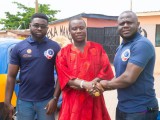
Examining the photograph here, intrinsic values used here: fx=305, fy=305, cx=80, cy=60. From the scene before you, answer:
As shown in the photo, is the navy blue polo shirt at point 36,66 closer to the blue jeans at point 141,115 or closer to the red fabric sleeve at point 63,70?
the red fabric sleeve at point 63,70

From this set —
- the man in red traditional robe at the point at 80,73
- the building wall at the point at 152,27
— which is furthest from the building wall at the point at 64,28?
the man in red traditional robe at the point at 80,73

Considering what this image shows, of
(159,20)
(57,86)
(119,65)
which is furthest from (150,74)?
(159,20)

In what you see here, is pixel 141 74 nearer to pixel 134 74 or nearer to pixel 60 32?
pixel 134 74

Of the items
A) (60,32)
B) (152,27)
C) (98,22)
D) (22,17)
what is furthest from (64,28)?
(22,17)

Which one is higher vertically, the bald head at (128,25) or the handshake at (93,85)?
the bald head at (128,25)

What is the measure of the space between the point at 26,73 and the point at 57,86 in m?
0.37

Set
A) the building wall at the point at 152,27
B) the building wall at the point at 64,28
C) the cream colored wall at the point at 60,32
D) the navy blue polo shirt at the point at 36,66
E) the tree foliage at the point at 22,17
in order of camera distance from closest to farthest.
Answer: the navy blue polo shirt at the point at 36,66 → the building wall at the point at 152,27 → the building wall at the point at 64,28 → the cream colored wall at the point at 60,32 → the tree foliage at the point at 22,17

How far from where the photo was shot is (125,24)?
287 centimetres

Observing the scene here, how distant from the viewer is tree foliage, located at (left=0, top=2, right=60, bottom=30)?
31.2 m

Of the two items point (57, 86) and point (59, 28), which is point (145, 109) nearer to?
point (57, 86)

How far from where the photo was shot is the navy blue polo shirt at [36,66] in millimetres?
3281

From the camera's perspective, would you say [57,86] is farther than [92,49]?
Yes

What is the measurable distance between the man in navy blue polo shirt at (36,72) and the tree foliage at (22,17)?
1100 inches

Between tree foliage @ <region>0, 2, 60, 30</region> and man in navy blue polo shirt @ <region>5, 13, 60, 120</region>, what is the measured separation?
27942 mm
